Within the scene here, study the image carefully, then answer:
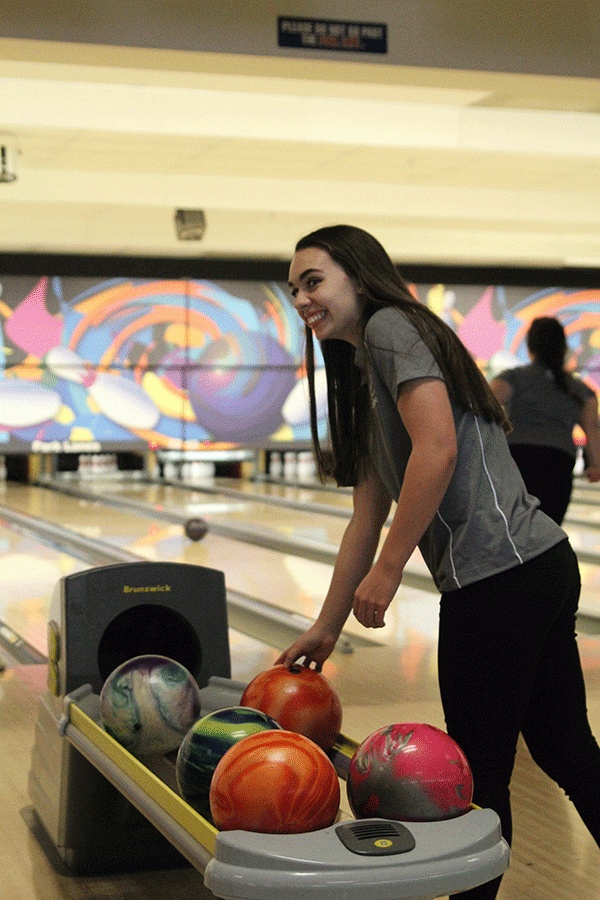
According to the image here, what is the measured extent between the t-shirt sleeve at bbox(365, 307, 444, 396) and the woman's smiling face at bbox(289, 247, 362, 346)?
0.08 meters

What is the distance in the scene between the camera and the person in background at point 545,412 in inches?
130

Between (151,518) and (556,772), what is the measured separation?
6.89m

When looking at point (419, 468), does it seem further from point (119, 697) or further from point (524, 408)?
point (524, 408)

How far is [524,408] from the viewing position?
335 centimetres

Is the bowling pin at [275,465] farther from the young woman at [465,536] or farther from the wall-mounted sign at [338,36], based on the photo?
the young woman at [465,536]

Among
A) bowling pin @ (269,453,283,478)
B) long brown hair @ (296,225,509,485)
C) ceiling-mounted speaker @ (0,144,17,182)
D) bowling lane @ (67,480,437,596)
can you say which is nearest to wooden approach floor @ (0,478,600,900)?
long brown hair @ (296,225,509,485)

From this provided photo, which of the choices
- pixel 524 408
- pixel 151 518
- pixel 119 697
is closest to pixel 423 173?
pixel 151 518

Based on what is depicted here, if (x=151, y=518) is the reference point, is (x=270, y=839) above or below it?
above

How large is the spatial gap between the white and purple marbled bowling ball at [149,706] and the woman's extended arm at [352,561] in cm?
25

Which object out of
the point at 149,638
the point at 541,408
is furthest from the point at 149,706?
the point at 541,408

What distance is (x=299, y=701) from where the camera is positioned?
1892 mm

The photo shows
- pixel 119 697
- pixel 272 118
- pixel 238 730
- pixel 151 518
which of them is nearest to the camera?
pixel 238 730

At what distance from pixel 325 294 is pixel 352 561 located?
1.59 ft

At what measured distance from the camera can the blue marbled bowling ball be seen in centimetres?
165
